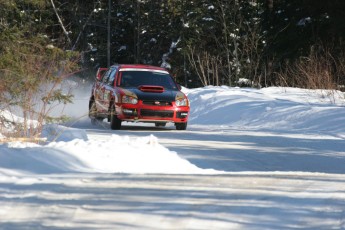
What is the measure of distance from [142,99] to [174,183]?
12.4m

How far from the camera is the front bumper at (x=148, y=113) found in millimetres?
20781

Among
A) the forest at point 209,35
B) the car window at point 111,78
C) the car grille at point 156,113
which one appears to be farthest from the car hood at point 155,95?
the forest at point 209,35

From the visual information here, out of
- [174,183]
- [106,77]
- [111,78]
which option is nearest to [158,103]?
[111,78]

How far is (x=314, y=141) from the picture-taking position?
58.6ft

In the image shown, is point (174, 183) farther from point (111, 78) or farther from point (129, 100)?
point (111, 78)

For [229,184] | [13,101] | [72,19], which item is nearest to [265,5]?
[72,19]

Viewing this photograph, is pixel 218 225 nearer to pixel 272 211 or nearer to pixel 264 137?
pixel 272 211

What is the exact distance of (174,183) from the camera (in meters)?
8.63

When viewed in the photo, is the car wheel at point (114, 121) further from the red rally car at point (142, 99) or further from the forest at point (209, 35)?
the forest at point (209, 35)

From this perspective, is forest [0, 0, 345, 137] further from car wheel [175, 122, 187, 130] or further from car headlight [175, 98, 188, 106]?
car wheel [175, 122, 187, 130]

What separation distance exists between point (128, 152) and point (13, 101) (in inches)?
187

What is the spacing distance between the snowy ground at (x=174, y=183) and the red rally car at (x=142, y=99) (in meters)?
1.94

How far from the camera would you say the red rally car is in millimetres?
20828

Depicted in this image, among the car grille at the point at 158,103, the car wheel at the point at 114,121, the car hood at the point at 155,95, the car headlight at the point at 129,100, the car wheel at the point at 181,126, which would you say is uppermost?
Answer: the car hood at the point at 155,95
